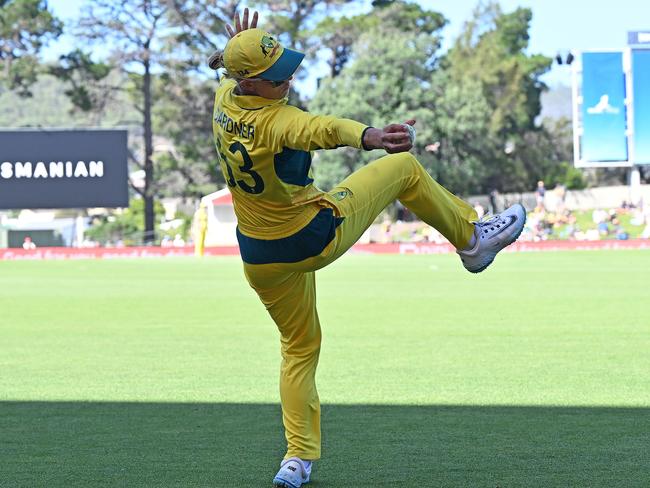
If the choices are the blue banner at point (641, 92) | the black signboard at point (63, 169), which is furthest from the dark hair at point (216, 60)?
the blue banner at point (641, 92)

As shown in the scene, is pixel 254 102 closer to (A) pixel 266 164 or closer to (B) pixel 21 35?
(A) pixel 266 164

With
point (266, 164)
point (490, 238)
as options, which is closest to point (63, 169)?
point (490, 238)

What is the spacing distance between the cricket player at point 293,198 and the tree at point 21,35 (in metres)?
57.4

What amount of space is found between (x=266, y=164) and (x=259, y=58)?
48cm

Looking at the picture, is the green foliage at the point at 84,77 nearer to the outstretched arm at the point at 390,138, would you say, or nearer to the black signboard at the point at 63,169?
the black signboard at the point at 63,169

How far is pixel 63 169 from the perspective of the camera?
2984 centimetres

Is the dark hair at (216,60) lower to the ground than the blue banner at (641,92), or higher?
lower

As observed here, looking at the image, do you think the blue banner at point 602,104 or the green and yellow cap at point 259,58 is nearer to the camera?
the green and yellow cap at point 259,58

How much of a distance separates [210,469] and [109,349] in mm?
6997

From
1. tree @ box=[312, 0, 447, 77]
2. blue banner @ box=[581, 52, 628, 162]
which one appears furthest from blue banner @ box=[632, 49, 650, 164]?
tree @ box=[312, 0, 447, 77]

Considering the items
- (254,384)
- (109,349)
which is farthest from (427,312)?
(254,384)

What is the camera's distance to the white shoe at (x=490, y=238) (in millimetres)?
6309

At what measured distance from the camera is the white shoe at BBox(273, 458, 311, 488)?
18.4 feet

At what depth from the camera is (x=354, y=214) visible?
5.88m
